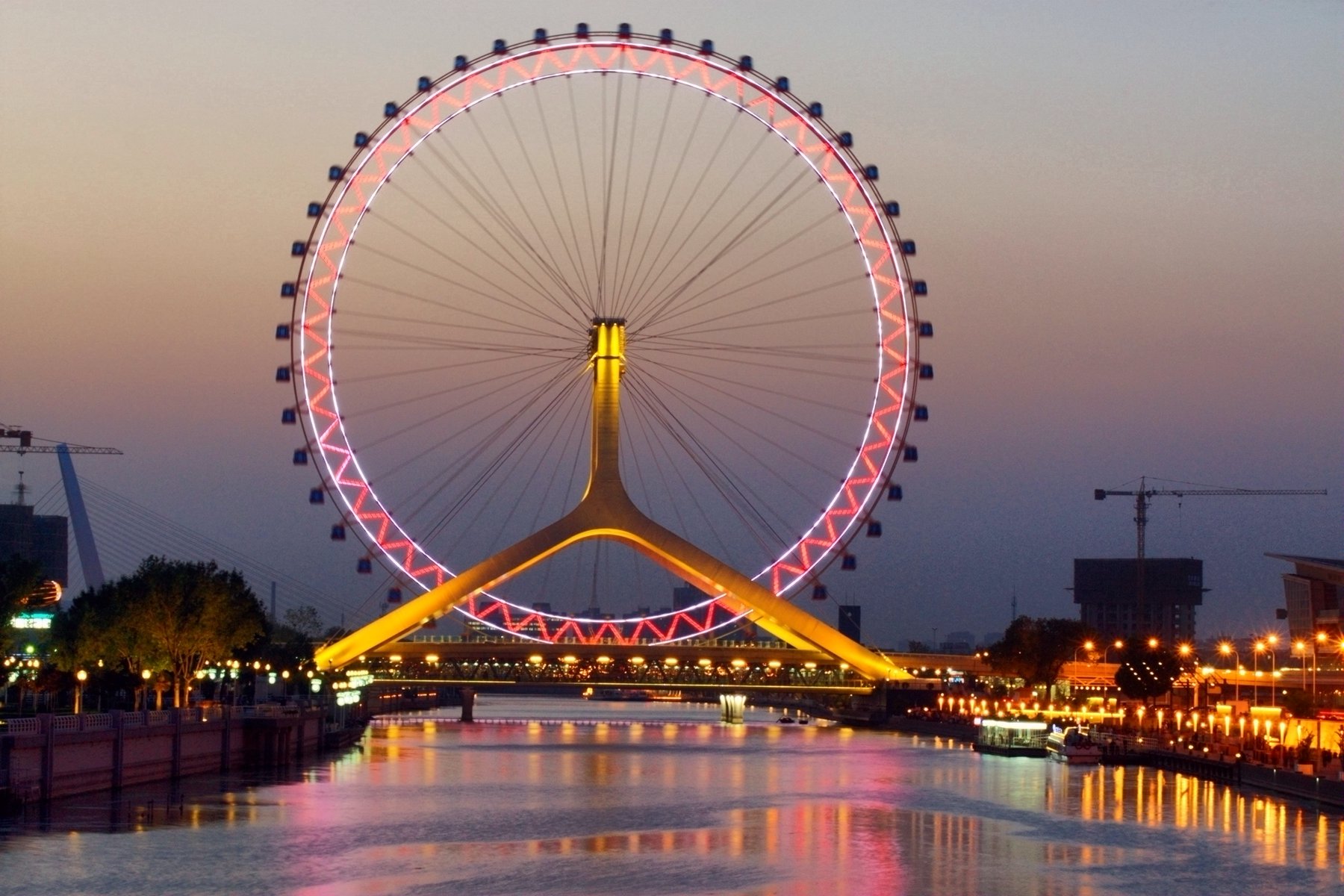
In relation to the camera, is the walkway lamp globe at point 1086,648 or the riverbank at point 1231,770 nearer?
the riverbank at point 1231,770

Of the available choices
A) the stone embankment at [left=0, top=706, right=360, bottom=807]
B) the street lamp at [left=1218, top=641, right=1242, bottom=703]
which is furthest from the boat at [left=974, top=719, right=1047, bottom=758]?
the stone embankment at [left=0, top=706, right=360, bottom=807]

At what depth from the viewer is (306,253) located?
2111 inches

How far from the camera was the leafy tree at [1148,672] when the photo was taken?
261 ft

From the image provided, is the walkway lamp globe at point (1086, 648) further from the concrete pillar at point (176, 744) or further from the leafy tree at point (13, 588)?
the leafy tree at point (13, 588)

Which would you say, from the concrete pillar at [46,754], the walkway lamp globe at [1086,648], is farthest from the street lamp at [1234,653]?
the concrete pillar at [46,754]

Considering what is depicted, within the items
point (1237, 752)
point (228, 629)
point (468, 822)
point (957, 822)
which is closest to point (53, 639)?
point (228, 629)

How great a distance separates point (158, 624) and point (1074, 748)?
1073 inches

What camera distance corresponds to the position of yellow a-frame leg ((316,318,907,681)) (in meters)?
67.9

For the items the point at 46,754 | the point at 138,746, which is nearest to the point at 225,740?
the point at 138,746

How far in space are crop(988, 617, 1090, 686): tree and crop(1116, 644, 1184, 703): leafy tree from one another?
12.5 meters

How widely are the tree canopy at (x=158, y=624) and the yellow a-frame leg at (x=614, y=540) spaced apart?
910 centimetres

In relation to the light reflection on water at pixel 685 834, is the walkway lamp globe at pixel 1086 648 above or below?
above

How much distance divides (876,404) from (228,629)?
1999cm

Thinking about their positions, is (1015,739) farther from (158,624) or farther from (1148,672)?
(158,624)
